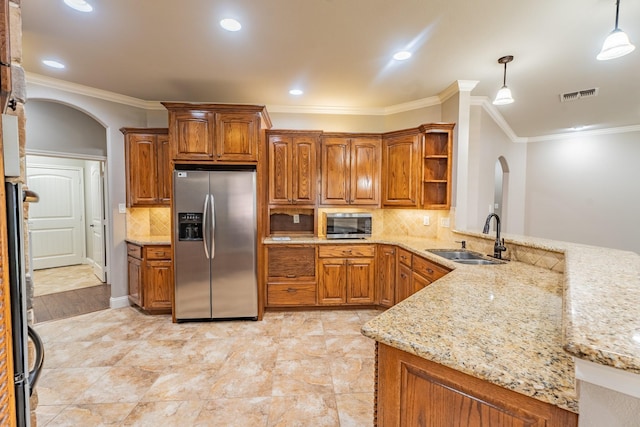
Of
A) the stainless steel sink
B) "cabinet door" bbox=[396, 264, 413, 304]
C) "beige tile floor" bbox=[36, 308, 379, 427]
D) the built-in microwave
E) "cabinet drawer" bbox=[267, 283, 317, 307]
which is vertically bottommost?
"beige tile floor" bbox=[36, 308, 379, 427]

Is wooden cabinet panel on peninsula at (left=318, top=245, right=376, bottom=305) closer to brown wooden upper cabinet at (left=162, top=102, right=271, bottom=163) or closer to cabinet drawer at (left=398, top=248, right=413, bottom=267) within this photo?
cabinet drawer at (left=398, top=248, right=413, bottom=267)

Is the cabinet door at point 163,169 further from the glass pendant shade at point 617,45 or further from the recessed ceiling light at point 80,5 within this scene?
the glass pendant shade at point 617,45

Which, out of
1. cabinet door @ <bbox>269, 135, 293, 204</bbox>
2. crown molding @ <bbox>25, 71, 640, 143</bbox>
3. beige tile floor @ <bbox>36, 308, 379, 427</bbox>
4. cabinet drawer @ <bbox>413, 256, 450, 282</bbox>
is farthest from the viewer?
cabinet door @ <bbox>269, 135, 293, 204</bbox>

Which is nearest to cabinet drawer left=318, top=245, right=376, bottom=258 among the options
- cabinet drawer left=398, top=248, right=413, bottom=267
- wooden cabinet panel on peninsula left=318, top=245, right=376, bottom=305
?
wooden cabinet panel on peninsula left=318, top=245, right=376, bottom=305

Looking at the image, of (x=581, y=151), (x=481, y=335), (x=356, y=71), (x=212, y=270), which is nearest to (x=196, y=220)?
(x=212, y=270)

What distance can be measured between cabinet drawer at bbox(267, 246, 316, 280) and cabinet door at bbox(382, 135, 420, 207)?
1238 millimetres

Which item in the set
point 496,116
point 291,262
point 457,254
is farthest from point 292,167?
point 496,116

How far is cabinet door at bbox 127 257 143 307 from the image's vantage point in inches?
134

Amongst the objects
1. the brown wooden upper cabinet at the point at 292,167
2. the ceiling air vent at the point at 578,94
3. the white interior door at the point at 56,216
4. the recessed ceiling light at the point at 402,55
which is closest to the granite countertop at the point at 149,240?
the brown wooden upper cabinet at the point at 292,167

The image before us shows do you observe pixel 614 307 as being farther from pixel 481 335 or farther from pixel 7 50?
pixel 7 50

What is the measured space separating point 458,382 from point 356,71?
2863 millimetres

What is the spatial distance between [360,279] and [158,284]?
2.43 meters

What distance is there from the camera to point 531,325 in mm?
1062

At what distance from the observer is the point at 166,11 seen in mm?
2027
